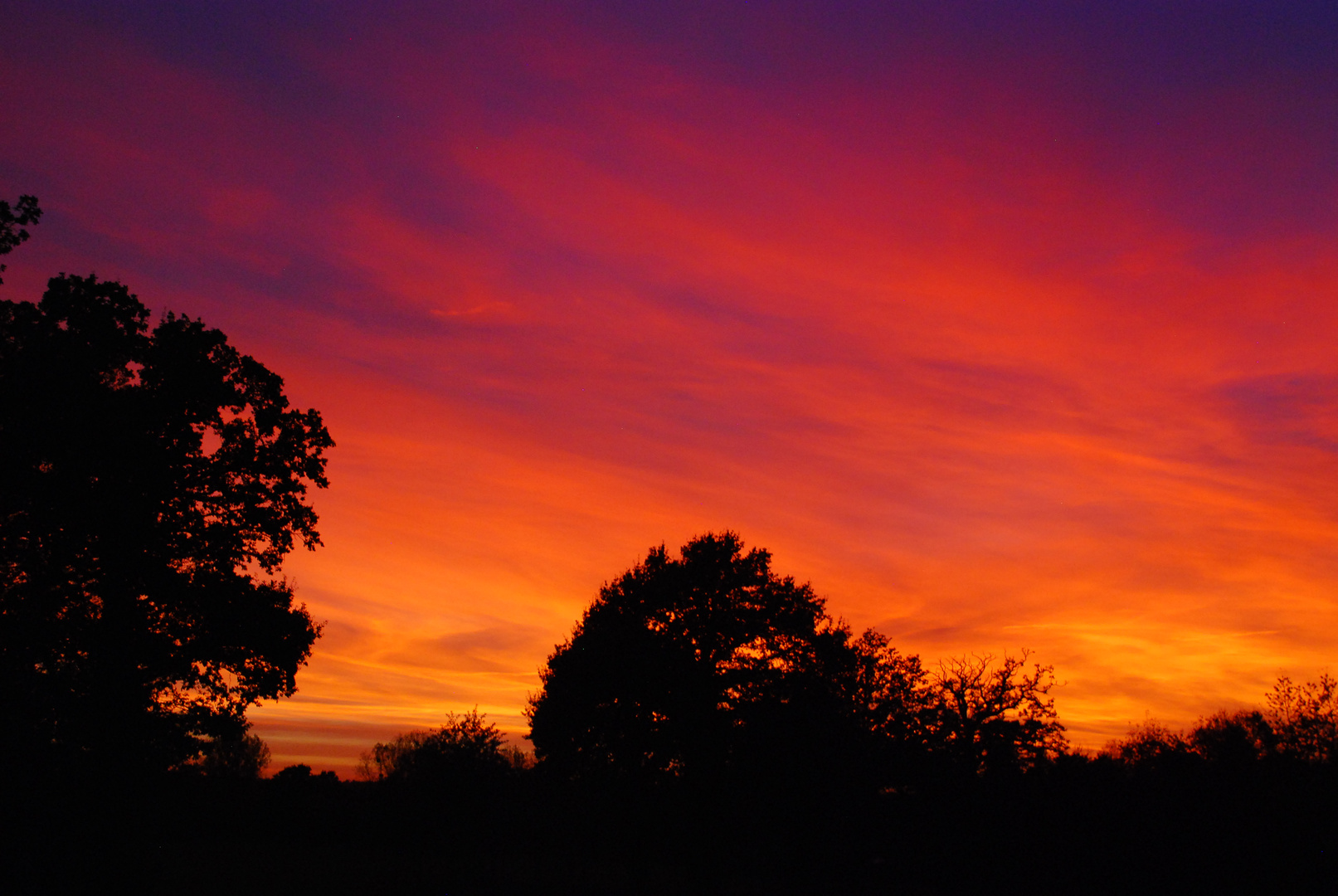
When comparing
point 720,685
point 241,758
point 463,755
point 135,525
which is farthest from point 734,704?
point 241,758

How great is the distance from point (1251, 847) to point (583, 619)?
130ft

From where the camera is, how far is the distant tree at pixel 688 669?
48.4 metres

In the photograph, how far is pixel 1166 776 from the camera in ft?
138

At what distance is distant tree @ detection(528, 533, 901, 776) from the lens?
159ft

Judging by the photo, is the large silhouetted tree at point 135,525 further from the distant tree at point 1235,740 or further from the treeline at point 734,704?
the distant tree at point 1235,740

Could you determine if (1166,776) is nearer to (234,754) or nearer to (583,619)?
(583,619)

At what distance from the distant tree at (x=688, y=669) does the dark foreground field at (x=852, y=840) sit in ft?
8.45

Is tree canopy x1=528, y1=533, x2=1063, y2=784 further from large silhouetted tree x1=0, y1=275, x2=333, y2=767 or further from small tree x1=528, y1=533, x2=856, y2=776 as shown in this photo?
large silhouetted tree x1=0, y1=275, x2=333, y2=767

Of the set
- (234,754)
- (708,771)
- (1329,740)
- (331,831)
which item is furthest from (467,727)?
(234,754)

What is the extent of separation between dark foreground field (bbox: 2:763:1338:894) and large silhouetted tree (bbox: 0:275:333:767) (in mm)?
13941

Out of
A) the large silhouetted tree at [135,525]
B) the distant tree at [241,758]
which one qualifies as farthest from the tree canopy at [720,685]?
the distant tree at [241,758]

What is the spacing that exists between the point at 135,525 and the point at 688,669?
33995mm

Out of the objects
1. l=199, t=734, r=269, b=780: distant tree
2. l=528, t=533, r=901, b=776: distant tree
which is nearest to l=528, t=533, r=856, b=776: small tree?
l=528, t=533, r=901, b=776: distant tree

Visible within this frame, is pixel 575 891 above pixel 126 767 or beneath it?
beneath
